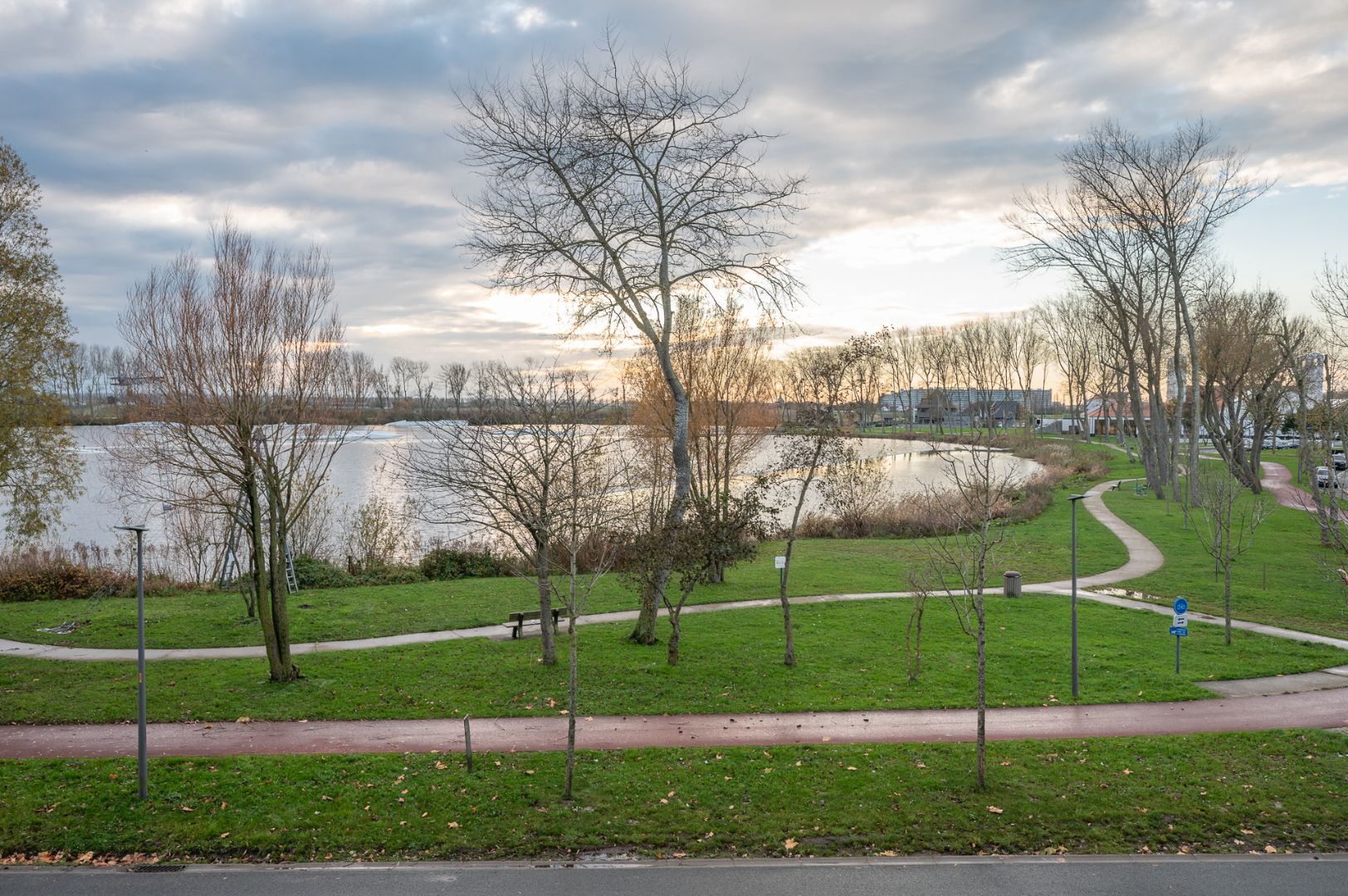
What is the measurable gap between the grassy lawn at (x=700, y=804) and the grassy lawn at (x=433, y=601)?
4644 millimetres

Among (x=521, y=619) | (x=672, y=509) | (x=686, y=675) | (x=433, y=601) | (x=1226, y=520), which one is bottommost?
(x=686, y=675)

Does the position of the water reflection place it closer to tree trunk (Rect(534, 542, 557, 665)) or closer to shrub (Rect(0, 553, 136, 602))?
shrub (Rect(0, 553, 136, 602))

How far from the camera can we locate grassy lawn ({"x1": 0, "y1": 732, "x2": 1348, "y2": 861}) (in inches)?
391

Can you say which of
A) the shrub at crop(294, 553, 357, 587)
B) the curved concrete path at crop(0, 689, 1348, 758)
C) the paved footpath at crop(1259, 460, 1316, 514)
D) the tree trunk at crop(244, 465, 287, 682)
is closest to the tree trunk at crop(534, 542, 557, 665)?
the curved concrete path at crop(0, 689, 1348, 758)

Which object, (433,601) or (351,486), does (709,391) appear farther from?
(351,486)

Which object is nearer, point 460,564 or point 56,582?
point 56,582

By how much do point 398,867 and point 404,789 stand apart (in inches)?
60.5

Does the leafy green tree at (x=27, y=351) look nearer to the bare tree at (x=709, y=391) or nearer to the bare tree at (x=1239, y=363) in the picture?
the bare tree at (x=709, y=391)

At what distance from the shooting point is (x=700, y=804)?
10695 mm

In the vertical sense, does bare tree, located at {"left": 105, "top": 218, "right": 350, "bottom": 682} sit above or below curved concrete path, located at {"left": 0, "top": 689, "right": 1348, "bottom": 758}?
above

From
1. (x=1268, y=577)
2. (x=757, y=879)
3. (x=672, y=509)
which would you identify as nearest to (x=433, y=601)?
(x=672, y=509)

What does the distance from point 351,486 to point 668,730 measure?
38.5 m

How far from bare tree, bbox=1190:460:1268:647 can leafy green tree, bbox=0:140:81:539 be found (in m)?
29.6

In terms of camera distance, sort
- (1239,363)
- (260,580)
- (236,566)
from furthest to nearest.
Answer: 1. (1239,363)
2. (236,566)
3. (260,580)
